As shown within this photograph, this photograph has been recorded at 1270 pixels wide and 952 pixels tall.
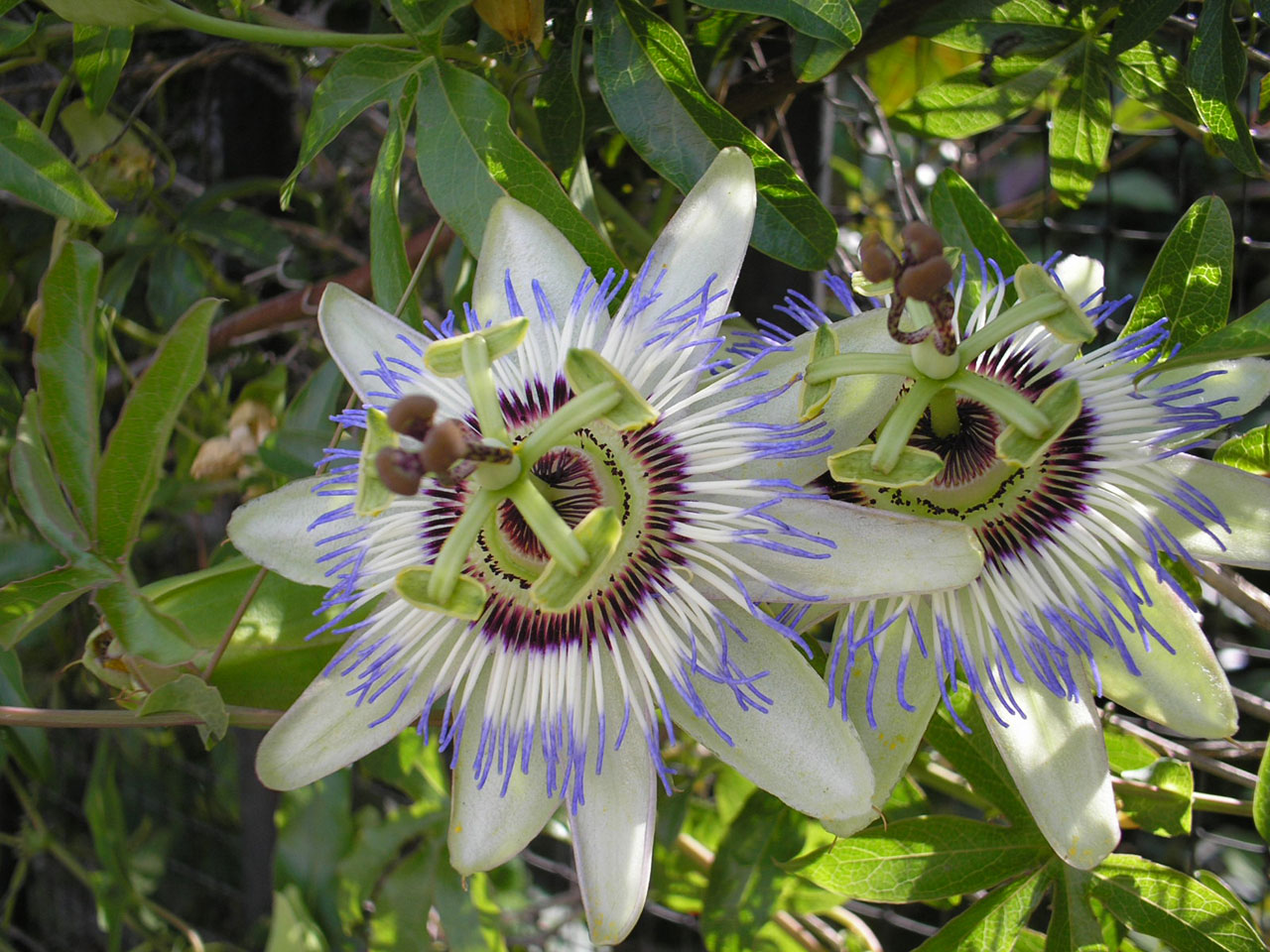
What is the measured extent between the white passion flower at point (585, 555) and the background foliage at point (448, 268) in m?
0.07

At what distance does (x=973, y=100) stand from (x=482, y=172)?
0.51 metres

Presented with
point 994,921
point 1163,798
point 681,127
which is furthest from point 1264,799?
point 681,127

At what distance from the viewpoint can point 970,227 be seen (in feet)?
2.94

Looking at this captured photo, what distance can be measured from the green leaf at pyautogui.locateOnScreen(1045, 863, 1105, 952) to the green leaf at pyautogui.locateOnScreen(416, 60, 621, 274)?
68 cm

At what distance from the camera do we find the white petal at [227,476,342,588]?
828mm

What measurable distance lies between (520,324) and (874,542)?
0.87ft

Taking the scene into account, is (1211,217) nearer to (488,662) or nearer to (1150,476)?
(1150,476)

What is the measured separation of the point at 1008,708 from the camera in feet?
2.37

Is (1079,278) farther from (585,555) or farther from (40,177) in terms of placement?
(40,177)

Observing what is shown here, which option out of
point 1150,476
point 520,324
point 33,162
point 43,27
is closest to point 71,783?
point 43,27

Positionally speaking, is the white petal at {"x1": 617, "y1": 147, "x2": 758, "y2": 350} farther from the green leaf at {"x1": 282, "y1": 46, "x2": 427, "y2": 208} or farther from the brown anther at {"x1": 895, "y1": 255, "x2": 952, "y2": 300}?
the green leaf at {"x1": 282, "y1": 46, "x2": 427, "y2": 208}

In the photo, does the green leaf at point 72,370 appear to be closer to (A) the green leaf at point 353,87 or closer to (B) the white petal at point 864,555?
(A) the green leaf at point 353,87

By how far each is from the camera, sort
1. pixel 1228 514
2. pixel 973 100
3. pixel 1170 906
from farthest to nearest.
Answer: pixel 973 100 → pixel 1170 906 → pixel 1228 514

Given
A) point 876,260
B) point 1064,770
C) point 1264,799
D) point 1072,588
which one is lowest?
point 1264,799
